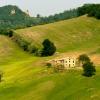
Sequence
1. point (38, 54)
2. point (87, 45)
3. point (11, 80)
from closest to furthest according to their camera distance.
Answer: point (11, 80), point (38, 54), point (87, 45)

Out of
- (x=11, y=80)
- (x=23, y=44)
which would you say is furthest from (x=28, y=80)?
(x=23, y=44)

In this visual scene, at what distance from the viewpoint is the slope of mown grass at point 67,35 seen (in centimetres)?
17050

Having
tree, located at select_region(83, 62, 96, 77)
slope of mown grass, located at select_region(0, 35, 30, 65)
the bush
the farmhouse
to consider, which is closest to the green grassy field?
slope of mown grass, located at select_region(0, 35, 30, 65)

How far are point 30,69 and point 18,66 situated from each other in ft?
35.4

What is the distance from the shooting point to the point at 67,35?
18362 centimetres

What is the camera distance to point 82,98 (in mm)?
91812

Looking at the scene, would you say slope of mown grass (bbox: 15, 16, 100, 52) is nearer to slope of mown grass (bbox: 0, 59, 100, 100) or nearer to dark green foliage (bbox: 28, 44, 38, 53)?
dark green foliage (bbox: 28, 44, 38, 53)

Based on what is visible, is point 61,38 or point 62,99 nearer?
point 62,99

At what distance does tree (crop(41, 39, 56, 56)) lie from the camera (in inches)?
6091

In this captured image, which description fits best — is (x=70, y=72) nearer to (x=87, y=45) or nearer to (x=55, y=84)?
(x=55, y=84)

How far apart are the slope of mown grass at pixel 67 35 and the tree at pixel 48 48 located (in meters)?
6.40

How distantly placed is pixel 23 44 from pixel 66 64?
2098 inches

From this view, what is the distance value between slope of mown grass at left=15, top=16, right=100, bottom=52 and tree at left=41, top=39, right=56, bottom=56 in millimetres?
6397

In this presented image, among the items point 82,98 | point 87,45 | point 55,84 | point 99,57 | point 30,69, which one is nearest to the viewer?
point 82,98
